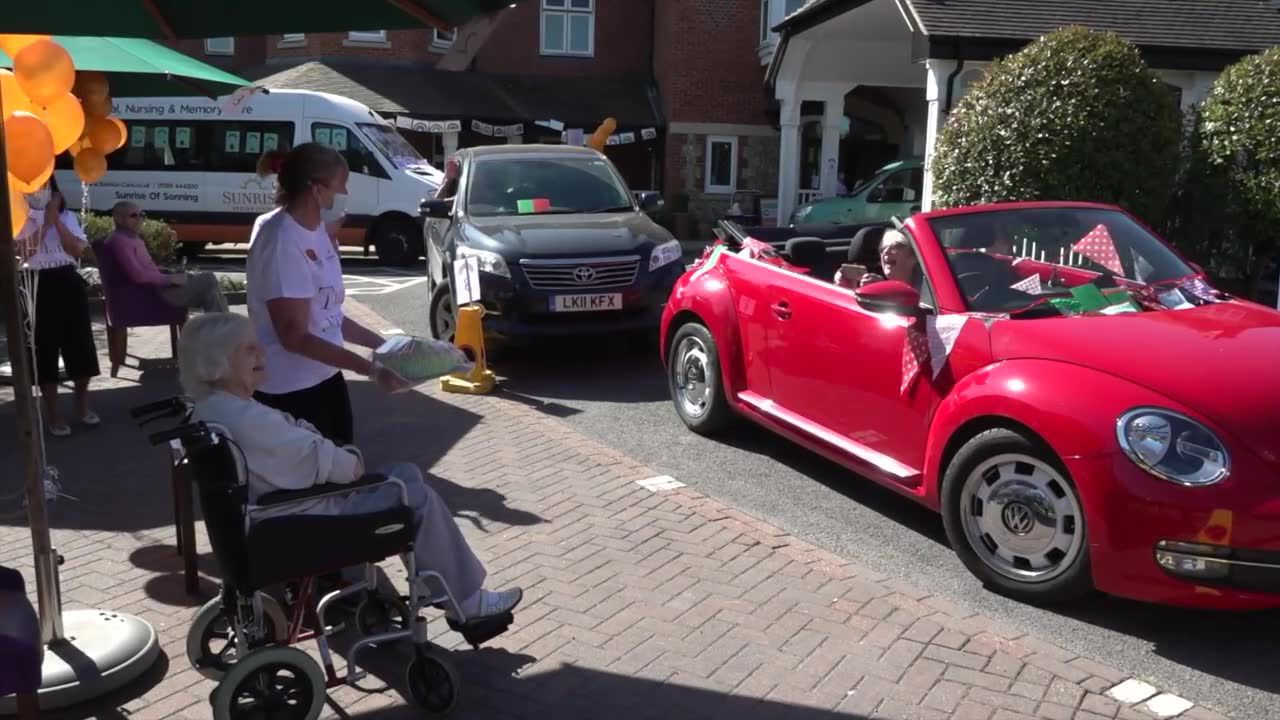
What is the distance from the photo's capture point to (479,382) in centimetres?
875

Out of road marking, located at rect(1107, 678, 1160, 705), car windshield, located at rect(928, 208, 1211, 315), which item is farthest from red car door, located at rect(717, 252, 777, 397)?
road marking, located at rect(1107, 678, 1160, 705)

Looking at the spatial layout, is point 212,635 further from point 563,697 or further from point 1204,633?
point 1204,633

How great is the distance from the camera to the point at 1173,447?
4.05 meters

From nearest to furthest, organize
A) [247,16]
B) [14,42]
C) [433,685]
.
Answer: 1. [433,685]
2. [247,16]
3. [14,42]

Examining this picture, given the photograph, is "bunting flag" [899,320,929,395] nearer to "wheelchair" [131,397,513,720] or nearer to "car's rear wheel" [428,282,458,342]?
"wheelchair" [131,397,513,720]

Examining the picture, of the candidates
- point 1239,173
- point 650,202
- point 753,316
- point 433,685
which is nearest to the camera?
point 433,685

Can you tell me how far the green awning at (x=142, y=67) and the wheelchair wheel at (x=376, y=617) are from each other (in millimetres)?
3402

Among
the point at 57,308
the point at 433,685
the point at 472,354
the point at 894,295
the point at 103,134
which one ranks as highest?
the point at 103,134

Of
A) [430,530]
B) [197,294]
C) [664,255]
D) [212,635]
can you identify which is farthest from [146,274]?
[430,530]

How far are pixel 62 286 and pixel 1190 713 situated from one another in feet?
22.3

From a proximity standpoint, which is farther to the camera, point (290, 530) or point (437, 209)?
point (437, 209)

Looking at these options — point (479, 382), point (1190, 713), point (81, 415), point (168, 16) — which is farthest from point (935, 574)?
point (81, 415)

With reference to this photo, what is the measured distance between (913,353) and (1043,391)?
2.68ft

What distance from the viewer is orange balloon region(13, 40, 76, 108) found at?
4.41 meters
